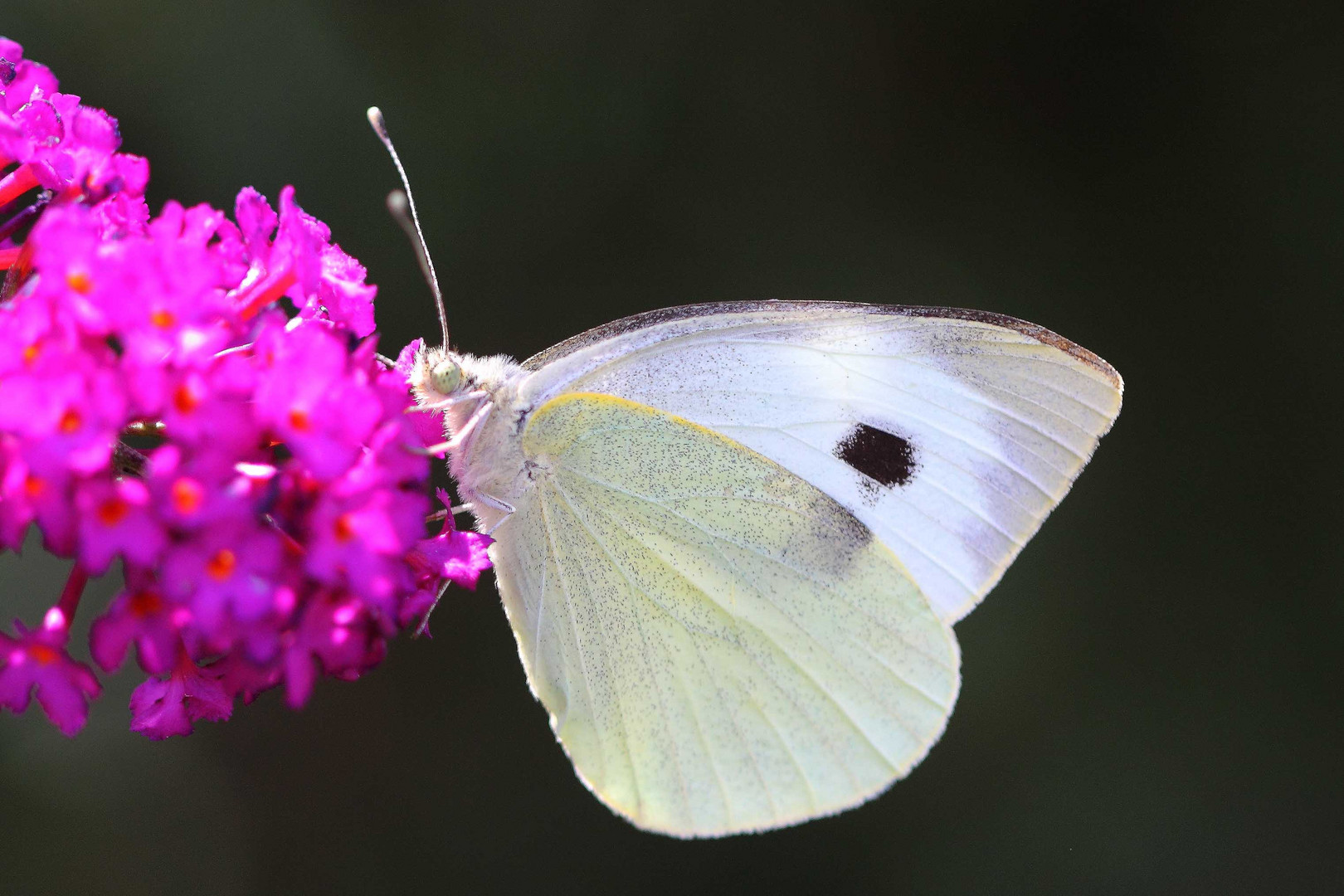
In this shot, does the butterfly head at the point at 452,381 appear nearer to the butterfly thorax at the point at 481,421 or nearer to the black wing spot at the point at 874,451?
the butterfly thorax at the point at 481,421

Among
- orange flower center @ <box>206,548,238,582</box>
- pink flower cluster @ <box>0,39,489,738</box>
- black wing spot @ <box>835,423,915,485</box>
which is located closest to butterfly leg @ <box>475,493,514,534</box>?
pink flower cluster @ <box>0,39,489,738</box>

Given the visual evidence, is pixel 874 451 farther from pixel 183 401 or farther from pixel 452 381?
pixel 183 401

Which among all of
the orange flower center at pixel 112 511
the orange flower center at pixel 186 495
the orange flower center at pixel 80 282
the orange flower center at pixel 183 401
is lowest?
the orange flower center at pixel 112 511

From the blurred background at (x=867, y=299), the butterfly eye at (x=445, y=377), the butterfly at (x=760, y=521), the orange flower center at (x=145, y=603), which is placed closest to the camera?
the orange flower center at (x=145, y=603)

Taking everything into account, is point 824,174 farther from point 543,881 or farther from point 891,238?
point 543,881

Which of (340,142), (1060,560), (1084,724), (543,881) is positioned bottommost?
(543,881)

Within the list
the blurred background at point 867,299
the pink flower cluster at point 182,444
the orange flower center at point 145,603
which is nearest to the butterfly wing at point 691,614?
the pink flower cluster at point 182,444

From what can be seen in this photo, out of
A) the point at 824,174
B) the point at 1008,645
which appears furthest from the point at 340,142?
the point at 1008,645
